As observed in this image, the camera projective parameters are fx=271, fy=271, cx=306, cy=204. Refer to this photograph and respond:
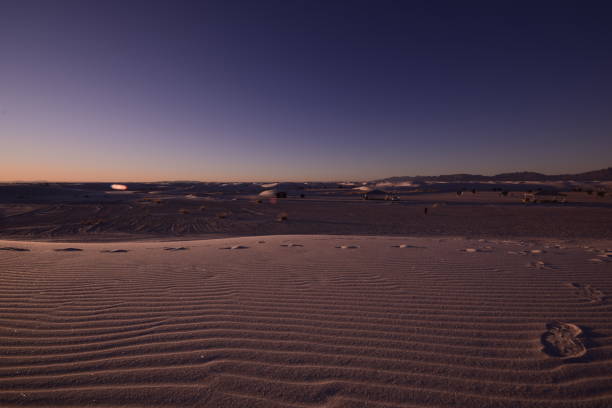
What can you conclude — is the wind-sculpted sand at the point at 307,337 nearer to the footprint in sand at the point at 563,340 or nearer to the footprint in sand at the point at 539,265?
the footprint in sand at the point at 563,340

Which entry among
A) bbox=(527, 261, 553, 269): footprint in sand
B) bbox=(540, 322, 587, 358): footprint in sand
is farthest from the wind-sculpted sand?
bbox=(527, 261, 553, 269): footprint in sand

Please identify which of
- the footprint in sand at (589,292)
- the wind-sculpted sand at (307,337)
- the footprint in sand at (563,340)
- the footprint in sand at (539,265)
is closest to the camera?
the wind-sculpted sand at (307,337)

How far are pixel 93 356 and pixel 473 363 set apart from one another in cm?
279

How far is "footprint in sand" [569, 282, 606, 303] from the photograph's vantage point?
2.94m

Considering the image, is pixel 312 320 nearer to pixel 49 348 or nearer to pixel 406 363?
pixel 406 363

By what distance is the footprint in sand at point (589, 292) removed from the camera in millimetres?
2938

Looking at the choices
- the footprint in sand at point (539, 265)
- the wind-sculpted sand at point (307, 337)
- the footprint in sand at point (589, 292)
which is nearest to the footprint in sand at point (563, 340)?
the wind-sculpted sand at point (307, 337)

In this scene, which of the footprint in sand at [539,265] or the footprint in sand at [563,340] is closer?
the footprint in sand at [563,340]

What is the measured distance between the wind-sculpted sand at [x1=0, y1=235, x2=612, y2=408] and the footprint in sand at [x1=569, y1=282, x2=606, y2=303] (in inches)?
1.2

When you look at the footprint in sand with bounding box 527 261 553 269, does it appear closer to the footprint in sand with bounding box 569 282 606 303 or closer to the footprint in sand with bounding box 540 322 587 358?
the footprint in sand with bounding box 569 282 606 303

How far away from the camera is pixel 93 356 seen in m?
2.04

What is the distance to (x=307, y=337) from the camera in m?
2.25

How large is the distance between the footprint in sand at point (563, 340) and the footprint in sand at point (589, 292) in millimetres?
930

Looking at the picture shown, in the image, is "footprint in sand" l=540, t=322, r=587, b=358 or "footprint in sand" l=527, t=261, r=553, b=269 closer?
"footprint in sand" l=540, t=322, r=587, b=358
